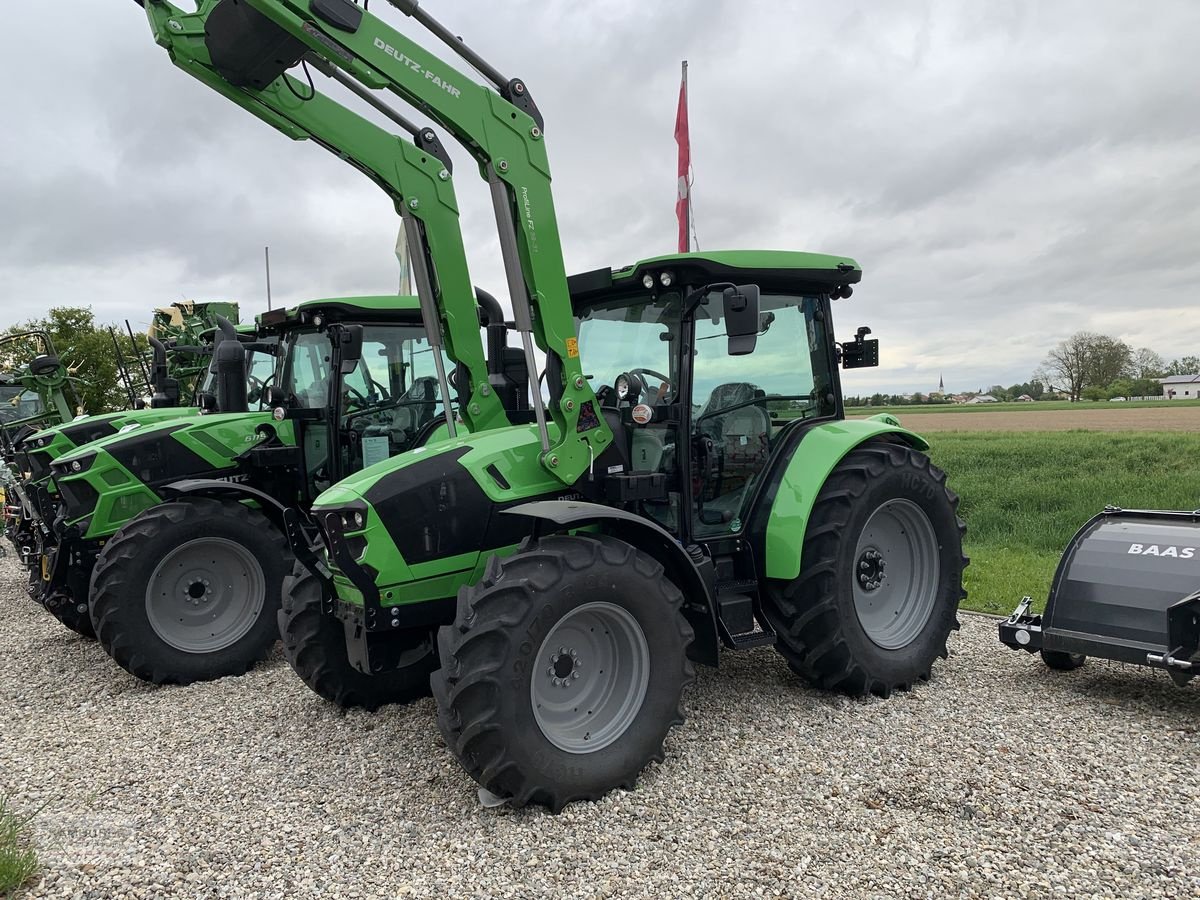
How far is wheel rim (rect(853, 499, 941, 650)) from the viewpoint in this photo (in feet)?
15.8

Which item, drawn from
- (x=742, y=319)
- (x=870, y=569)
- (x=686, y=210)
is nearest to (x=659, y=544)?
(x=742, y=319)

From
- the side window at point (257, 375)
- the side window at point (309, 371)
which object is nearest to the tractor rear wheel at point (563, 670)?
the side window at point (309, 371)

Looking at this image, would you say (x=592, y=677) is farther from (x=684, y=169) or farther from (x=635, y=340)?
(x=684, y=169)

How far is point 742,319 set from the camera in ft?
12.5

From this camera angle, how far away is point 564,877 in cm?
297

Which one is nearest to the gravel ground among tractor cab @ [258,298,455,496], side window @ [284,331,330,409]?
tractor cab @ [258,298,455,496]

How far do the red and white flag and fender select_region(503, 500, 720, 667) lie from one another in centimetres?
554

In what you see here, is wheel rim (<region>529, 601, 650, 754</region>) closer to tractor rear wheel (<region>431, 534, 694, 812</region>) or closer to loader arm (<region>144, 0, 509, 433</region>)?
tractor rear wheel (<region>431, 534, 694, 812</region>)

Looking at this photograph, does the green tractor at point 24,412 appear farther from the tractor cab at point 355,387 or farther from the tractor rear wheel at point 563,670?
the tractor rear wheel at point 563,670

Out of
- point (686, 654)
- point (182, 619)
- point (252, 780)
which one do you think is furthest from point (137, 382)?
point (686, 654)

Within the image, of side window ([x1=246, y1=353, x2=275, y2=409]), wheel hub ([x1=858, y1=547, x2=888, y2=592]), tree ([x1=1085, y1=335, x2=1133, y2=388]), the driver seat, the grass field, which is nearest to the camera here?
the grass field

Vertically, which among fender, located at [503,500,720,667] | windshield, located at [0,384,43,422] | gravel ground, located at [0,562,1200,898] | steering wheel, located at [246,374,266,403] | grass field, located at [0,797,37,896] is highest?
windshield, located at [0,384,43,422]

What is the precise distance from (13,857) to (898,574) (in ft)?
14.4

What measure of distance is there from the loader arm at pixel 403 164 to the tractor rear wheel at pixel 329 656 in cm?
116
